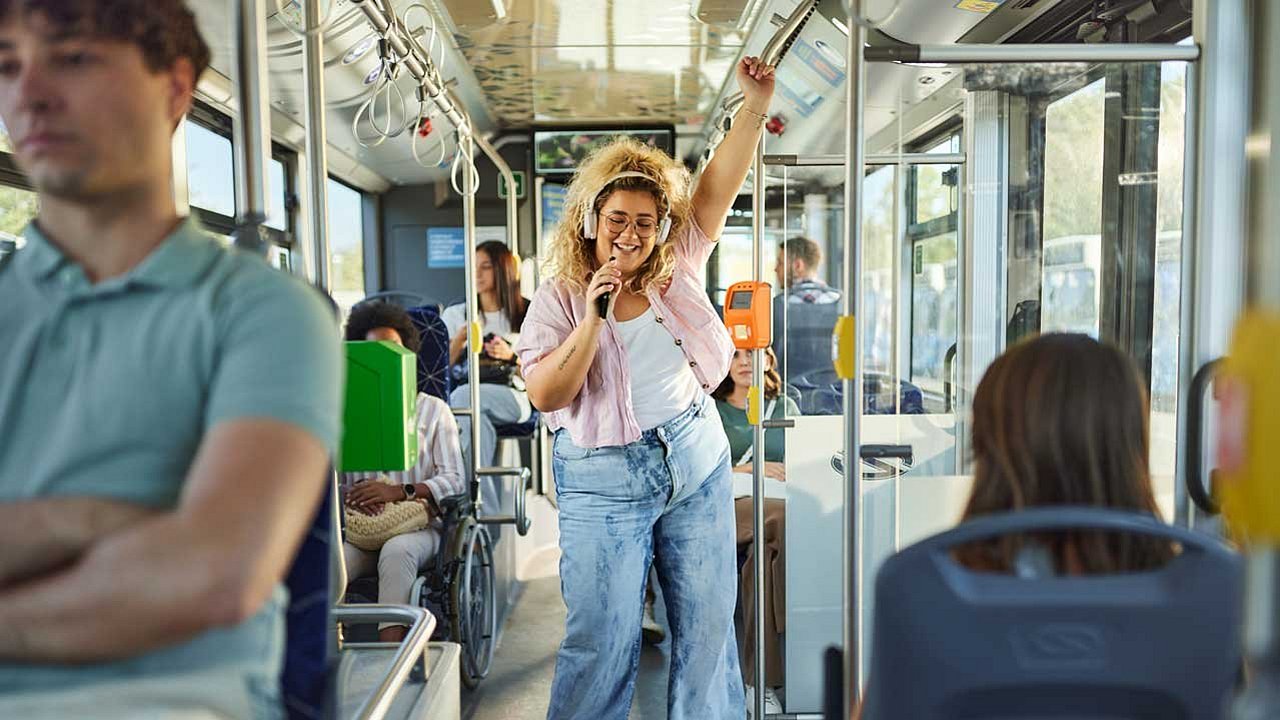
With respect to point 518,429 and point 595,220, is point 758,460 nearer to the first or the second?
point 595,220

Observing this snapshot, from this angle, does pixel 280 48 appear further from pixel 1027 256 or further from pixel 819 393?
pixel 1027 256

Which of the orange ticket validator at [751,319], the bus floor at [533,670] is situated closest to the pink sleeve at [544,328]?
the orange ticket validator at [751,319]

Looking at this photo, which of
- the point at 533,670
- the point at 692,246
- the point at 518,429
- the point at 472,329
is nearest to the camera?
the point at 692,246

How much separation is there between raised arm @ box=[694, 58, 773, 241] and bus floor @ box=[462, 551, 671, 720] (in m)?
1.86

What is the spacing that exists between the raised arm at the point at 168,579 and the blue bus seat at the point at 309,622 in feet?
0.87

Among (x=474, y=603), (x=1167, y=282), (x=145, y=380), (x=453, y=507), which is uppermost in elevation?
(x=1167, y=282)

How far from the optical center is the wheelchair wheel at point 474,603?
3.52 metres

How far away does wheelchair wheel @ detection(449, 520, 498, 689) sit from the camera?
11.5 ft

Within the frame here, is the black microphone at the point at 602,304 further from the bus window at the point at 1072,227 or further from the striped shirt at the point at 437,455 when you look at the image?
the striped shirt at the point at 437,455

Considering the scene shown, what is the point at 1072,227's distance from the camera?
2129 mm

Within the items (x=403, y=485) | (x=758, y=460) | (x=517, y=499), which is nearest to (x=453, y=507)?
(x=403, y=485)

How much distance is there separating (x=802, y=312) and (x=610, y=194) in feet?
4.67

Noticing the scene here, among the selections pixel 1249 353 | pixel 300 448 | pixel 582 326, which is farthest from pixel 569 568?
pixel 1249 353

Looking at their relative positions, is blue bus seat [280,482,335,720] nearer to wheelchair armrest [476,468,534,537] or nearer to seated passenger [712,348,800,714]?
seated passenger [712,348,800,714]
